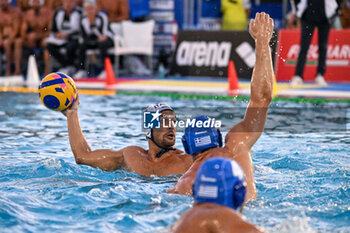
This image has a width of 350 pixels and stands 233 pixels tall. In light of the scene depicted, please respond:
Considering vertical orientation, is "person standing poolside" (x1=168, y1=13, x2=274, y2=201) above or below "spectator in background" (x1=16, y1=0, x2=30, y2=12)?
below

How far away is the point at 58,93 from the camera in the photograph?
5227mm

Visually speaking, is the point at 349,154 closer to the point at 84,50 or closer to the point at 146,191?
the point at 146,191

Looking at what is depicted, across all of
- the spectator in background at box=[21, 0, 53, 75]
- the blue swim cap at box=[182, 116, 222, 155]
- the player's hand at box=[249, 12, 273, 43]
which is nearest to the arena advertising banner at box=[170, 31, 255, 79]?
the spectator in background at box=[21, 0, 53, 75]

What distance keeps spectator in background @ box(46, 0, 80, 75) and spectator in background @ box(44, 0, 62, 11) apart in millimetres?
910

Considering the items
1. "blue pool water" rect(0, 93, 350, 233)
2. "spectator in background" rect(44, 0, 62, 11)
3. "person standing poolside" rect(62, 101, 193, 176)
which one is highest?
"spectator in background" rect(44, 0, 62, 11)

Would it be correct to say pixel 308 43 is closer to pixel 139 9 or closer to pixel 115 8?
pixel 139 9

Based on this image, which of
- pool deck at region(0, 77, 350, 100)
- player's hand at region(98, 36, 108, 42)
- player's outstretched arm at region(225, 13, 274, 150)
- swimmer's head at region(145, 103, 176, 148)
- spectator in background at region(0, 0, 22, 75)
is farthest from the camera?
spectator in background at region(0, 0, 22, 75)

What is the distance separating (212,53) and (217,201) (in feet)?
38.2

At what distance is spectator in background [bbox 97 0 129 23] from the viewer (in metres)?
15.5

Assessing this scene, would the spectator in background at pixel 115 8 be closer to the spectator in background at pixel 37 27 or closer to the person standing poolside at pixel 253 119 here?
the spectator in background at pixel 37 27

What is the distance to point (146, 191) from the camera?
4812 mm

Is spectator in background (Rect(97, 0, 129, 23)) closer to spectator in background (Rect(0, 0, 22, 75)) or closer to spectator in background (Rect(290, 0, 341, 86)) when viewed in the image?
spectator in background (Rect(0, 0, 22, 75))

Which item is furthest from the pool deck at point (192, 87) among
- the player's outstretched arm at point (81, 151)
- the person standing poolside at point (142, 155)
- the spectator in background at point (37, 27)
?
the player's outstretched arm at point (81, 151)

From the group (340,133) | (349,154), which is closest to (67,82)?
(349,154)
